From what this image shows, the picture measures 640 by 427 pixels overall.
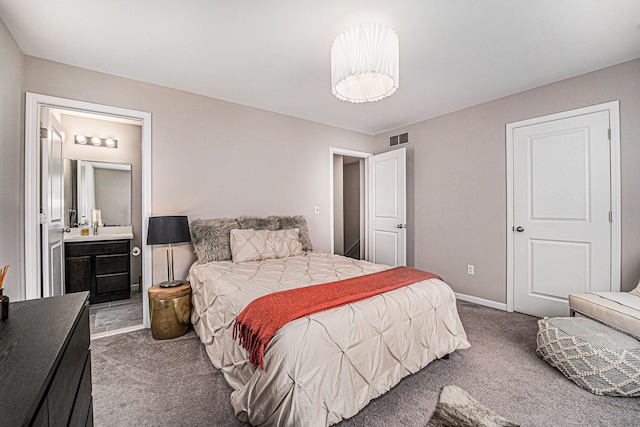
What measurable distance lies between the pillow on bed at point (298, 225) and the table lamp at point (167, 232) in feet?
3.88

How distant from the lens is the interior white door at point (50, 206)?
2.46m

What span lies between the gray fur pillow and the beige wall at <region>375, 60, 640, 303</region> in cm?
213

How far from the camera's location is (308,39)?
218cm

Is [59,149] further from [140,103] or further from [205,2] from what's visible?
[205,2]

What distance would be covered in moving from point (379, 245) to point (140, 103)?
144 inches

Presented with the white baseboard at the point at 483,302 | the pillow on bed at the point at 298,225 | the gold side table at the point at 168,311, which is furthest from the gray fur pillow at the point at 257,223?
the white baseboard at the point at 483,302

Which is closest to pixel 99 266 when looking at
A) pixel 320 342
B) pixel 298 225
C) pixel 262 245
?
pixel 262 245

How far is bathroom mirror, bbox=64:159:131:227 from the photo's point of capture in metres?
3.88

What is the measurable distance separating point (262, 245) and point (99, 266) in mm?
2355

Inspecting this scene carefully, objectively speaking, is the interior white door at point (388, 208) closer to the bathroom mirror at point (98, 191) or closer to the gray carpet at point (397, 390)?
the gray carpet at point (397, 390)

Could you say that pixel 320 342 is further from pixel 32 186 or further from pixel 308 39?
pixel 32 186

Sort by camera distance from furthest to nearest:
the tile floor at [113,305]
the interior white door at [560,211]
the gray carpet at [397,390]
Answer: the tile floor at [113,305]
the interior white door at [560,211]
the gray carpet at [397,390]

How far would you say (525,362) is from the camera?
2.22m

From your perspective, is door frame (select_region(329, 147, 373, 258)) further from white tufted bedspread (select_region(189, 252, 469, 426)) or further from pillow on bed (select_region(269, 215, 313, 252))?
white tufted bedspread (select_region(189, 252, 469, 426))
